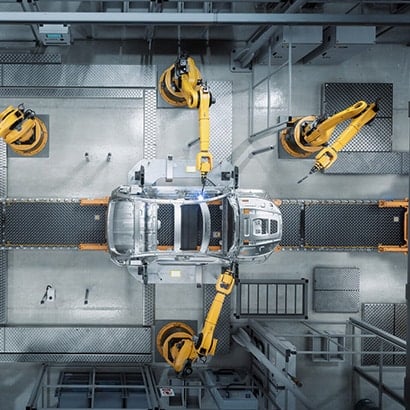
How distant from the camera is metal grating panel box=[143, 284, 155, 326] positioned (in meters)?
7.03

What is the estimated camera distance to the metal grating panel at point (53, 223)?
255 inches

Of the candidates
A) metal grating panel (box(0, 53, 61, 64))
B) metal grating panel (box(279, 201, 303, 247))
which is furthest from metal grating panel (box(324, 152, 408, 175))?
metal grating panel (box(0, 53, 61, 64))

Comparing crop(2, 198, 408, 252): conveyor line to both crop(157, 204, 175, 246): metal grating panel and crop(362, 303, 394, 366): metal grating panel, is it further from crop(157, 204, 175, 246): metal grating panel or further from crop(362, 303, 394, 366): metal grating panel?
crop(157, 204, 175, 246): metal grating panel

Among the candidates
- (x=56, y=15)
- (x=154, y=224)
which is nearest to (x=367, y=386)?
(x=154, y=224)

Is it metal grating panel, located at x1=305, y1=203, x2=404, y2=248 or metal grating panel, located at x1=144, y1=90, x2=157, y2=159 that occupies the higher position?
metal grating panel, located at x1=144, y1=90, x2=157, y2=159

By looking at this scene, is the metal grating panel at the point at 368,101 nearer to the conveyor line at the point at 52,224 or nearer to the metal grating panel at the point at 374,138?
the metal grating panel at the point at 374,138

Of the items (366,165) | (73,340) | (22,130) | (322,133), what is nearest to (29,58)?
(22,130)

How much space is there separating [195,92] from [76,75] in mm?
2289

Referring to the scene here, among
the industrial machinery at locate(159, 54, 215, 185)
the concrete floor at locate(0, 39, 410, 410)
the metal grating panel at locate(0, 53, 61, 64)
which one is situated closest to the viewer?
the industrial machinery at locate(159, 54, 215, 185)

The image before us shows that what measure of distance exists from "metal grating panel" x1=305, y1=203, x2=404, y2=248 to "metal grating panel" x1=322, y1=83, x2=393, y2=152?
1091 millimetres

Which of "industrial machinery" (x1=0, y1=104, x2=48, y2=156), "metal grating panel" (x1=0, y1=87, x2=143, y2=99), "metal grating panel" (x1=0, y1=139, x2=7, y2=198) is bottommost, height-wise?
"metal grating panel" (x1=0, y1=139, x2=7, y2=198)

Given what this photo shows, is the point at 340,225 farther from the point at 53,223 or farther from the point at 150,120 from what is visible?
the point at 53,223

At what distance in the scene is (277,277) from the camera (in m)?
7.16

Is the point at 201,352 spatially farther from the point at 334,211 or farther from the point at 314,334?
the point at 334,211
